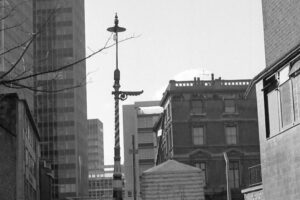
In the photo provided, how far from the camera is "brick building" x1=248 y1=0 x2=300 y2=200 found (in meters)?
19.7

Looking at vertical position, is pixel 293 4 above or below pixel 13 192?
above

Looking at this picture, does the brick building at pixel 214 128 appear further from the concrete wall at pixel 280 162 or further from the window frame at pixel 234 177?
the concrete wall at pixel 280 162

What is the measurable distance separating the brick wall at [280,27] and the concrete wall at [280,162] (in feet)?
4.59

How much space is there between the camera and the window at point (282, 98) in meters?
19.6

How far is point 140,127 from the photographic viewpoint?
12312 cm

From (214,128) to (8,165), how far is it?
32.3 m

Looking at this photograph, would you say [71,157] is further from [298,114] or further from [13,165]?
[298,114]

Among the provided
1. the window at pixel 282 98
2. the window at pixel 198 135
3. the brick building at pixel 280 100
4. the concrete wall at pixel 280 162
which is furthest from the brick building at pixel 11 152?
the window at pixel 198 135

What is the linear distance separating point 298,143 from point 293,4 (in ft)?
13.1

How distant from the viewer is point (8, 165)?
1773 inches

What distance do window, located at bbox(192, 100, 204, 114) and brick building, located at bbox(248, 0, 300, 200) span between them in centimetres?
4981

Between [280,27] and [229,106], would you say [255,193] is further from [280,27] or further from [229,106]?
[229,106]

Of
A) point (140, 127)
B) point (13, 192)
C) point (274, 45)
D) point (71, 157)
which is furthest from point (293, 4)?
point (71, 157)

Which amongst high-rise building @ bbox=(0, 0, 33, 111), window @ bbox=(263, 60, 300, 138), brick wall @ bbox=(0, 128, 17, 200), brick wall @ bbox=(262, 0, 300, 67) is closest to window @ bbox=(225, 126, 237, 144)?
brick wall @ bbox=(0, 128, 17, 200)
